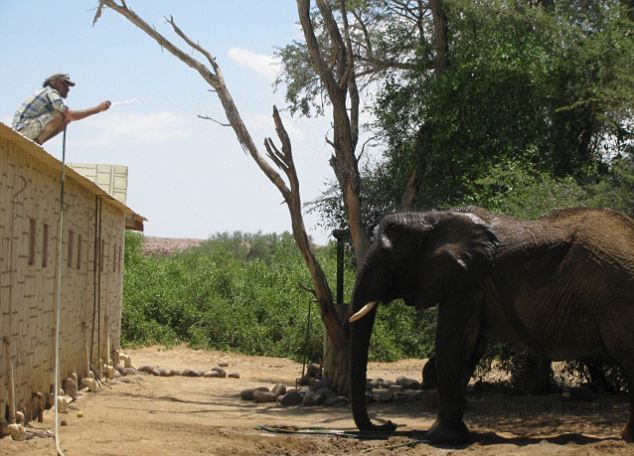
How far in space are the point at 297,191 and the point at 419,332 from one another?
3361 mm

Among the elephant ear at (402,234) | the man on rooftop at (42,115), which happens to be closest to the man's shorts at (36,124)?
the man on rooftop at (42,115)

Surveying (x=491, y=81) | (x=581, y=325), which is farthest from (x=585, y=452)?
(x=491, y=81)

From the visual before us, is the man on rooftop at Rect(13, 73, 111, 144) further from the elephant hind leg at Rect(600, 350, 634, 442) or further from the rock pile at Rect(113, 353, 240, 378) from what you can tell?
the rock pile at Rect(113, 353, 240, 378)

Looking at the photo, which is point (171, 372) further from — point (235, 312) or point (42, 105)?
point (42, 105)

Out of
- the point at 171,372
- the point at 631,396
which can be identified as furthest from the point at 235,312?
the point at 631,396

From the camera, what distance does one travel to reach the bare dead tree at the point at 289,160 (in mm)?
15219

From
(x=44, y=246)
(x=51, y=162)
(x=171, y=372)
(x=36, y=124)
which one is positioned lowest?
(x=171, y=372)

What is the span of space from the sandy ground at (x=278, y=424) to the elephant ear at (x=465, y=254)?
174 centimetres

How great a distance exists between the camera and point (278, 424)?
12234 millimetres

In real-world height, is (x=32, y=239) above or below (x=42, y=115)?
below

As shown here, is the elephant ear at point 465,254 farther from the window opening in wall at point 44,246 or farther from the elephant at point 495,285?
the window opening in wall at point 44,246

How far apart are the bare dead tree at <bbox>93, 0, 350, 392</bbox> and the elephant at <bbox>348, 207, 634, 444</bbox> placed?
4.68 meters

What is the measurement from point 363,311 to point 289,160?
19.3 ft

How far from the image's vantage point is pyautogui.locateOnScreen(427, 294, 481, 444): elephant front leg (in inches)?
394
